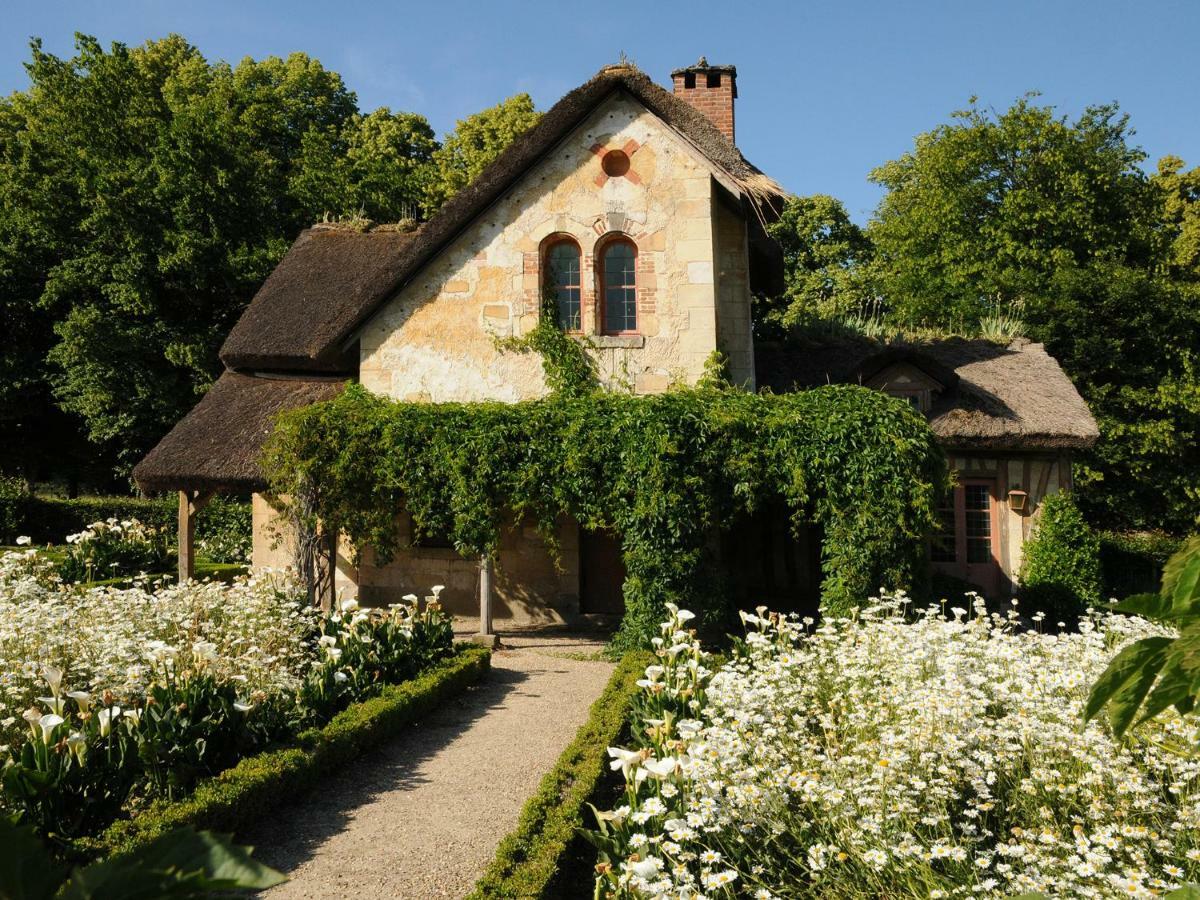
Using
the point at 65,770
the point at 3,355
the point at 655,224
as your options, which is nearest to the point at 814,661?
the point at 65,770

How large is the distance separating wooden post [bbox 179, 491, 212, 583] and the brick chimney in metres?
10.4

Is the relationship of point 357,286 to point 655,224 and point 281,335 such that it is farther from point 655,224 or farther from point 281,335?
point 655,224

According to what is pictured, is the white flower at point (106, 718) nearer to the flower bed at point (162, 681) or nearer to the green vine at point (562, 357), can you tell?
the flower bed at point (162, 681)

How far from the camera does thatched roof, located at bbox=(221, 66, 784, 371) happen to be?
1179 centimetres

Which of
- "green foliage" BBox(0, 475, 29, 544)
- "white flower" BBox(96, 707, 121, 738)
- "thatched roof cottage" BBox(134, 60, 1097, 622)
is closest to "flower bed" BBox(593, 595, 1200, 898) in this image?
"white flower" BBox(96, 707, 121, 738)

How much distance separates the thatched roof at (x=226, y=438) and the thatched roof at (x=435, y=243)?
50 centimetres

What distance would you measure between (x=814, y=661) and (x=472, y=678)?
4301 mm

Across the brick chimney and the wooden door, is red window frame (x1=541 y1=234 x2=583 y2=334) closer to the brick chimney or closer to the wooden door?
the brick chimney

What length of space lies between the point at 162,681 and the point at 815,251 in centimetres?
2753

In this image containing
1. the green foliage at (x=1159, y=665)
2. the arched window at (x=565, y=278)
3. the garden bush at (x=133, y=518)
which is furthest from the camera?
the garden bush at (x=133, y=518)

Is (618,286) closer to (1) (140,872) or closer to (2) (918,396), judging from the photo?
(2) (918,396)

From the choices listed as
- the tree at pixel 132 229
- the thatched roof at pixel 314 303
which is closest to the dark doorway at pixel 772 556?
the thatched roof at pixel 314 303

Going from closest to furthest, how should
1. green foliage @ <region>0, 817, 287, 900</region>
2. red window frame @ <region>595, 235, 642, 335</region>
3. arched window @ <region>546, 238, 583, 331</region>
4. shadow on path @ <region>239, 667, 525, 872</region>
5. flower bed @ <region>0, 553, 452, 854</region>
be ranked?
green foliage @ <region>0, 817, 287, 900</region> → flower bed @ <region>0, 553, 452, 854</region> → shadow on path @ <region>239, 667, 525, 872</region> → red window frame @ <region>595, 235, 642, 335</region> → arched window @ <region>546, 238, 583, 331</region>

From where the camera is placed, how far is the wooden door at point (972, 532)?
14578 mm
